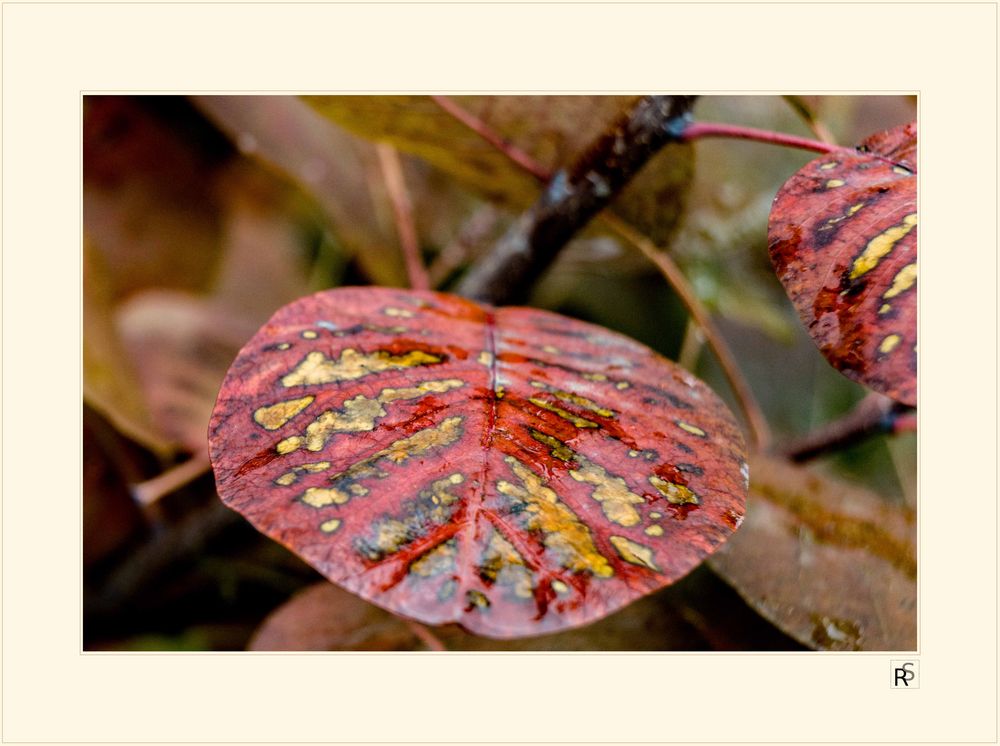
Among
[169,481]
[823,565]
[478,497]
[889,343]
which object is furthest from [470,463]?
[169,481]

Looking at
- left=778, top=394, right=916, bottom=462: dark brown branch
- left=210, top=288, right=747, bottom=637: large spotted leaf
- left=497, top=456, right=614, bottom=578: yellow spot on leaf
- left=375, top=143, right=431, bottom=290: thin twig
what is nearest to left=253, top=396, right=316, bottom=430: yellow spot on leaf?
left=210, top=288, right=747, bottom=637: large spotted leaf

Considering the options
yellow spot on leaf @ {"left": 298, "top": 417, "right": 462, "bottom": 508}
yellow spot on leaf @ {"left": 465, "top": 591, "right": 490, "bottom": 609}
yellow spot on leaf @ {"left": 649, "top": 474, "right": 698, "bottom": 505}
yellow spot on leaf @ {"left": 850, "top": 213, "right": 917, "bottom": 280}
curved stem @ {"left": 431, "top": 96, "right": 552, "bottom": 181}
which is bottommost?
yellow spot on leaf @ {"left": 465, "top": 591, "right": 490, "bottom": 609}

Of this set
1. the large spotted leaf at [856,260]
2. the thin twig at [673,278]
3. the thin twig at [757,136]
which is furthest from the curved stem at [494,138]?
the large spotted leaf at [856,260]

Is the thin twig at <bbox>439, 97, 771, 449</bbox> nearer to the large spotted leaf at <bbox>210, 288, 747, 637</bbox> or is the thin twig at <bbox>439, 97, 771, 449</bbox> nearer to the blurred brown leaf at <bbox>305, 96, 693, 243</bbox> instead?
the blurred brown leaf at <bbox>305, 96, 693, 243</bbox>

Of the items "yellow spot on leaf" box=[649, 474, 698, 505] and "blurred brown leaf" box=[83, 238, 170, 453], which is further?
"blurred brown leaf" box=[83, 238, 170, 453]

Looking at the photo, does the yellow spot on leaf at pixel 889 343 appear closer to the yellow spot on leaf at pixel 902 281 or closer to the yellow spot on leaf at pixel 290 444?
the yellow spot on leaf at pixel 902 281

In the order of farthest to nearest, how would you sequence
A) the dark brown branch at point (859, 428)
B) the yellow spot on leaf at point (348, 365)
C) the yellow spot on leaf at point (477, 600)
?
the dark brown branch at point (859, 428), the yellow spot on leaf at point (348, 365), the yellow spot on leaf at point (477, 600)

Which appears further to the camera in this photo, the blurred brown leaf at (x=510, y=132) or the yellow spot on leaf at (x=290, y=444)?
the blurred brown leaf at (x=510, y=132)
